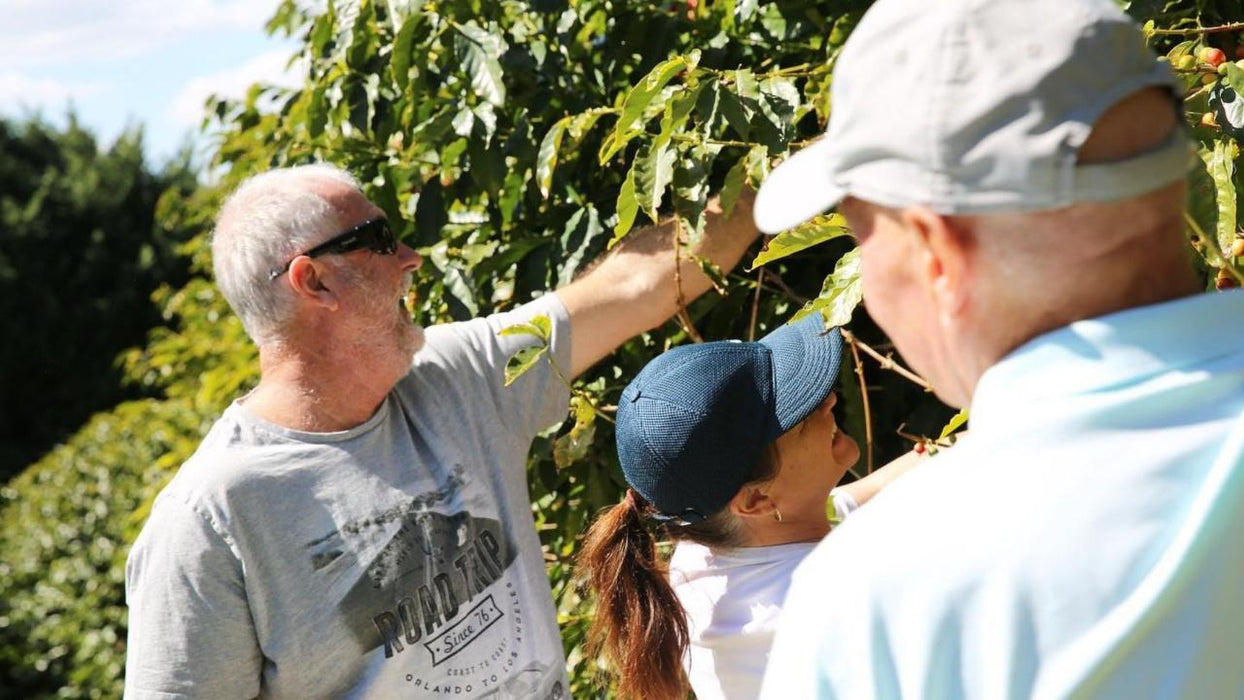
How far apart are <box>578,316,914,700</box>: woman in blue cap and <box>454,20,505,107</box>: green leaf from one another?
71 centimetres

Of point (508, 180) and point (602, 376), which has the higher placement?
point (508, 180)

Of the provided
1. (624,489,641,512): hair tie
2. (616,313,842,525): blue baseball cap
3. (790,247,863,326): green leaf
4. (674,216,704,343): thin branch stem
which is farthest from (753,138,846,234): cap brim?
(674,216,704,343): thin branch stem

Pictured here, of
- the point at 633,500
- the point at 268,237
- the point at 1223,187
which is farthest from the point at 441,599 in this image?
the point at 1223,187

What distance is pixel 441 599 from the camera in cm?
237

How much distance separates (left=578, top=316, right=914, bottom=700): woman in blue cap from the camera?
1907mm

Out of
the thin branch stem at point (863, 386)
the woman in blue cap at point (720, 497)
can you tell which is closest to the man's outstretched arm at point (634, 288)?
the thin branch stem at point (863, 386)

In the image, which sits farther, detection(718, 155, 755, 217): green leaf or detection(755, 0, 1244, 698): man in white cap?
detection(718, 155, 755, 217): green leaf

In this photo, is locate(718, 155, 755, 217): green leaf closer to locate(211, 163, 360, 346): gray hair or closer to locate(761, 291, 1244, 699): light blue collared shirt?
locate(211, 163, 360, 346): gray hair

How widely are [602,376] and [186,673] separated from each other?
1.03m

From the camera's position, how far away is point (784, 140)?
2.05 meters

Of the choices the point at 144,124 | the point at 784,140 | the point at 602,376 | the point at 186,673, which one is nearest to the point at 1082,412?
the point at 784,140

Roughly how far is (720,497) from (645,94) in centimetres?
61

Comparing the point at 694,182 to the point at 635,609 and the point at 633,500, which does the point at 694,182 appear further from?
the point at 635,609

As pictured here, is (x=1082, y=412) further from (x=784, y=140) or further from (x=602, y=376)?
(x=602, y=376)
